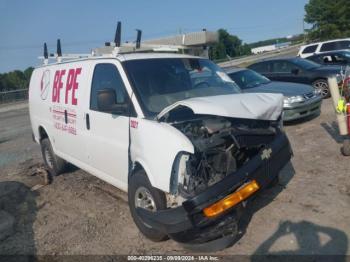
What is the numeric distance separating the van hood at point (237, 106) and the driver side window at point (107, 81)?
0.79 metres

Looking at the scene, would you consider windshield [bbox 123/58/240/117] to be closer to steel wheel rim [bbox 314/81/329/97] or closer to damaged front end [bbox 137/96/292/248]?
damaged front end [bbox 137/96/292/248]

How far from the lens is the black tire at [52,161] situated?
6895mm

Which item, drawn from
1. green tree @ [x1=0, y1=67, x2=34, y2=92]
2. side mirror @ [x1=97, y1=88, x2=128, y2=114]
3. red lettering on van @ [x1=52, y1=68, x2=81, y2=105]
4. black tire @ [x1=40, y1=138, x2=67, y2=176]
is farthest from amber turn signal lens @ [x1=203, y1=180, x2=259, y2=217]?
green tree @ [x1=0, y1=67, x2=34, y2=92]

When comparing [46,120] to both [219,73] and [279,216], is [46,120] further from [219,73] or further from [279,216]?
[279,216]

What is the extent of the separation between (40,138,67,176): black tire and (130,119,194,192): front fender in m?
3.25

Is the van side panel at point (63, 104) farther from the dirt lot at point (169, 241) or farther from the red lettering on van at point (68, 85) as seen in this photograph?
the dirt lot at point (169, 241)

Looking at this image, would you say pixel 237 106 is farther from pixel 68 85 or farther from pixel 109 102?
pixel 68 85

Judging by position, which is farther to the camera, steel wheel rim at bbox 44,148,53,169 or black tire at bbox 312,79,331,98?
black tire at bbox 312,79,331,98

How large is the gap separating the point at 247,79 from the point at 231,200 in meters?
7.24

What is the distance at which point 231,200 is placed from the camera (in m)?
3.43

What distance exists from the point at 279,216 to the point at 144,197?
164 centimetres

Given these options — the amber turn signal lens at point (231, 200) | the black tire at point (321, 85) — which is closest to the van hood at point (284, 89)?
the black tire at point (321, 85)

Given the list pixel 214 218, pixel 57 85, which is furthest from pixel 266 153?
pixel 57 85

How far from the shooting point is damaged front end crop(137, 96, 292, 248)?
3.40 m
